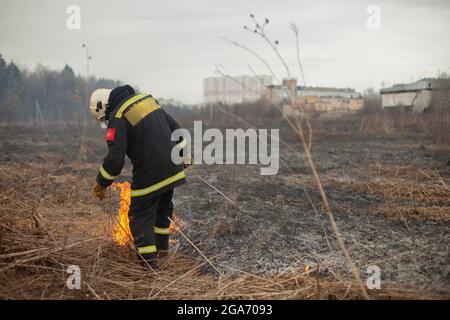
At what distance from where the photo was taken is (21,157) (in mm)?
12289

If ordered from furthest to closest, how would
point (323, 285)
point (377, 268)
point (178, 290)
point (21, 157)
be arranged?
1. point (21, 157)
2. point (377, 268)
3. point (178, 290)
4. point (323, 285)

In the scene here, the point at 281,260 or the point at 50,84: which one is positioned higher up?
the point at 50,84

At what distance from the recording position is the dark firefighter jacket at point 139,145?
12.3ft

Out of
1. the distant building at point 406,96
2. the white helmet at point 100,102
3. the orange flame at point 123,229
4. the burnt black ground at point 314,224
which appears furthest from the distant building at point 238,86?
the distant building at point 406,96

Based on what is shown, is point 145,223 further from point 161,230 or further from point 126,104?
point 126,104

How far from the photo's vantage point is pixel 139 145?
386 cm

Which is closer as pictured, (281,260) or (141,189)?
(141,189)

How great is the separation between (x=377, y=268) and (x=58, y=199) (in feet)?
14.9
